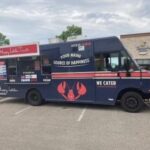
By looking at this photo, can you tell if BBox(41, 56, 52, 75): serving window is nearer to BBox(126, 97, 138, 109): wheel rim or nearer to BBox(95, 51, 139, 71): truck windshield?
BBox(95, 51, 139, 71): truck windshield

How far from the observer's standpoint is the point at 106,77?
415 inches

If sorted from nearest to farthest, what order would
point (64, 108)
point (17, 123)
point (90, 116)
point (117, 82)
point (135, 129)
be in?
point (135, 129) < point (17, 123) < point (90, 116) < point (117, 82) < point (64, 108)

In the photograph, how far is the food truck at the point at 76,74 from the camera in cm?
1018

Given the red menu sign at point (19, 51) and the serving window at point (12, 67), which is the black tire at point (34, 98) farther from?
the red menu sign at point (19, 51)

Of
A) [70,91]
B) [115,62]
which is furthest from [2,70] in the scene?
[115,62]

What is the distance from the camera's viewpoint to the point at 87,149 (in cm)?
616

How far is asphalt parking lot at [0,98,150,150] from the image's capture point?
21.4 feet

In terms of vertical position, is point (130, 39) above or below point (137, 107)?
above

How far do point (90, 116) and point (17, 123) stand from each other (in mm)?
2627

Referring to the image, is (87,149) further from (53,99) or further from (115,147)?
(53,99)

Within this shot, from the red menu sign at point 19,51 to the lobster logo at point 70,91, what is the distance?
1939 millimetres

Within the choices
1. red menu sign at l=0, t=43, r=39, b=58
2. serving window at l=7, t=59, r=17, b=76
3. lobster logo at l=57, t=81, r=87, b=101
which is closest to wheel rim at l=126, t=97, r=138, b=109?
lobster logo at l=57, t=81, r=87, b=101

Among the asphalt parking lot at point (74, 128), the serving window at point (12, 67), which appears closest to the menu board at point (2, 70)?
the serving window at point (12, 67)

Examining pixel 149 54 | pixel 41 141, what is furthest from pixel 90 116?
pixel 149 54
